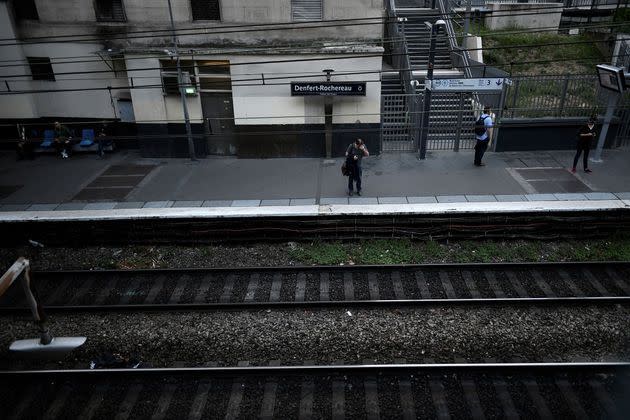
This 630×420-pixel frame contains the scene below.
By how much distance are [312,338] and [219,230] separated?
4.06 meters

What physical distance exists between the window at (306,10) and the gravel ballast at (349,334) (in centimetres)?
967

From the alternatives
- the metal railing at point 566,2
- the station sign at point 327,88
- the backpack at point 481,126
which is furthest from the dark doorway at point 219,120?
the metal railing at point 566,2

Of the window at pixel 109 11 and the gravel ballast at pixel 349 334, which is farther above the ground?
the window at pixel 109 11

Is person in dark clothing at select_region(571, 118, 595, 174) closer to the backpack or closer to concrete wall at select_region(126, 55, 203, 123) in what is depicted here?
the backpack

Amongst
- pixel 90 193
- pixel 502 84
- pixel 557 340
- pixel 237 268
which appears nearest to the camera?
pixel 557 340

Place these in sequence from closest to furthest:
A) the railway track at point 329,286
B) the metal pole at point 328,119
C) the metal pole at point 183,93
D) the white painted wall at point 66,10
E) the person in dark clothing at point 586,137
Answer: the railway track at point 329,286, the person in dark clothing at point 586,137, the metal pole at point 183,93, the metal pole at point 328,119, the white painted wall at point 66,10

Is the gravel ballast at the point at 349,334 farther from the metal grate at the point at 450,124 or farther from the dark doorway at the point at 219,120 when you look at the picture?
the dark doorway at the point at 219,120

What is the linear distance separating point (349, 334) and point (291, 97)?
9127mm

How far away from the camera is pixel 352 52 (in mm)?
14180

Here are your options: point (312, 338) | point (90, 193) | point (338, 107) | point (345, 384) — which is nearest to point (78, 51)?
point (90, 193)

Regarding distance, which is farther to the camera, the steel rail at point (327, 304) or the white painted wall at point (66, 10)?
the white painted wall at point (66, 10)

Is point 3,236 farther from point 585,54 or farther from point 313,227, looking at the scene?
point 585,54

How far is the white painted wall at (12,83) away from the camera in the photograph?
15.2m

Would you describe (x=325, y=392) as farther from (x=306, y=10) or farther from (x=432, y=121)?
(x=306, y=10)
